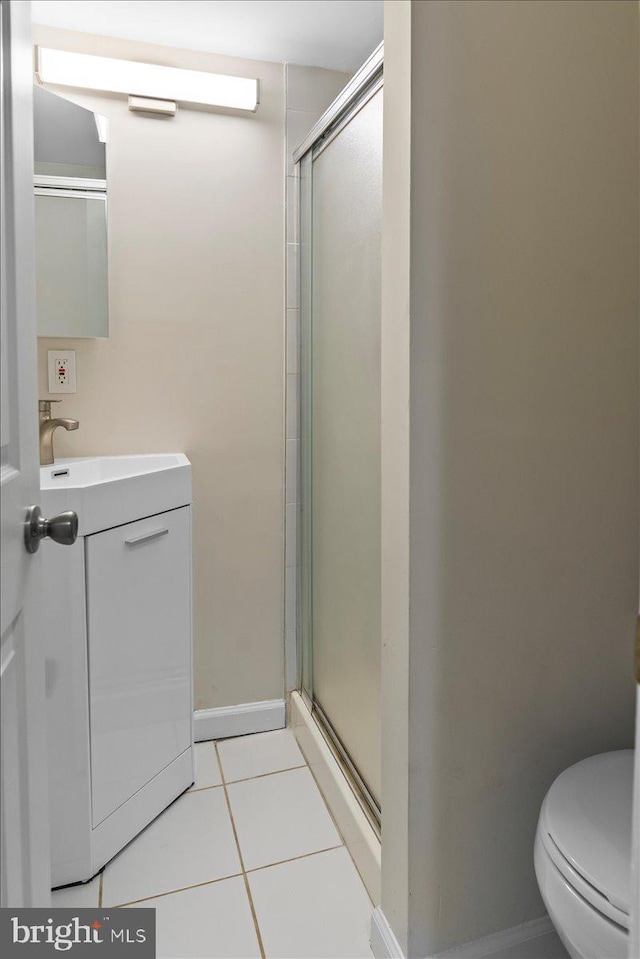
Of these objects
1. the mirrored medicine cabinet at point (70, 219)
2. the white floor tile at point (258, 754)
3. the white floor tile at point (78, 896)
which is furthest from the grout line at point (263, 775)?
the mirrored medicine cabinet at point (70, 219)

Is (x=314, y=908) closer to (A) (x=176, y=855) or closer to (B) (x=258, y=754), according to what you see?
(A) (x=176, y=855)

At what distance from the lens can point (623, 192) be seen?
1.16 metres

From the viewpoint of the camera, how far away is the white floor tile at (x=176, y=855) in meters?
1.43

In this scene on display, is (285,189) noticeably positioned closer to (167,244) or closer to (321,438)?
(167,244)

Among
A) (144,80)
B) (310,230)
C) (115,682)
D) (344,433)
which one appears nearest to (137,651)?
(115,682)

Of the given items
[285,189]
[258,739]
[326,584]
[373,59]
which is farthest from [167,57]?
[258,739]

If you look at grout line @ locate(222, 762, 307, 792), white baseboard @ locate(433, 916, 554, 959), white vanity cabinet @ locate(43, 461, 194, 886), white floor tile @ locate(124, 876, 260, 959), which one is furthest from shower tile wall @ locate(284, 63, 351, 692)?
white baseboard @ locate(433, 916, 554, 959)

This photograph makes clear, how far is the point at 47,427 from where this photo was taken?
1.68 m

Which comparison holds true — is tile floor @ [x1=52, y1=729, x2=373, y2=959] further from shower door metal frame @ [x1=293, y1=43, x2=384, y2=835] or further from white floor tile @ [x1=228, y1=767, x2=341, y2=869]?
shower door metal frame @ [x1=293, y1=43, x2=384, y2=835]

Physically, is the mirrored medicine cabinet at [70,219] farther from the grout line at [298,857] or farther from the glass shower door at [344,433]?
the grout line at [298,857]

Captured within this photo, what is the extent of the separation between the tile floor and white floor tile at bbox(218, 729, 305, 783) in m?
0.02

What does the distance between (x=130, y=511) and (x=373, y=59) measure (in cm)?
113

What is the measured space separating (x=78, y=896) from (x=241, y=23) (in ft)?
7.26

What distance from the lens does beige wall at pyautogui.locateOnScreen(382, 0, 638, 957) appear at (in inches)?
40.9
